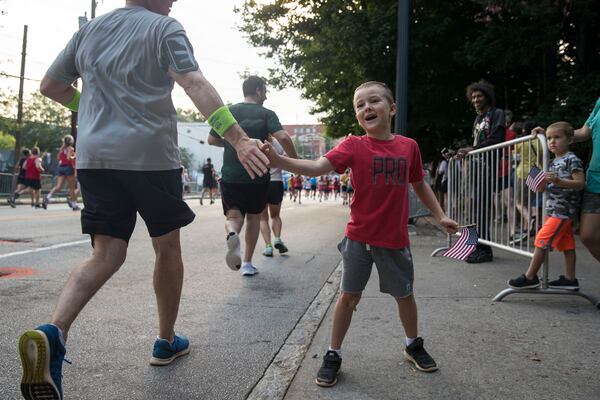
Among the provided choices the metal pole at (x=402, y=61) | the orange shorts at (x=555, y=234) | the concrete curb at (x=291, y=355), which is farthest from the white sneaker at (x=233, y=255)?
the metal pole at (x=402, y=61)

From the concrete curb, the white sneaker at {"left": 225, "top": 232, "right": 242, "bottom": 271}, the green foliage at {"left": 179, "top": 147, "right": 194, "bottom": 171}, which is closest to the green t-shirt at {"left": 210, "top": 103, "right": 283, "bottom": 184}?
the white sneaker at {"left": 225, "top": 232, "right": 242, "bottom": 271}

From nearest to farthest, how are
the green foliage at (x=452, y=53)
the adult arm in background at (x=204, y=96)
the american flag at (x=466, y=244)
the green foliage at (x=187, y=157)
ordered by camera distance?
the adult arm in background at (x=204, y=96), the american flag at (x=466, y=244), the green foliage at (x=452, y=53), the green foliage at (x=187, y=157)

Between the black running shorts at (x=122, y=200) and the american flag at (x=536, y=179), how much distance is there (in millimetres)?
3019

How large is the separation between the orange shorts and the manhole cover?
4.66 meters

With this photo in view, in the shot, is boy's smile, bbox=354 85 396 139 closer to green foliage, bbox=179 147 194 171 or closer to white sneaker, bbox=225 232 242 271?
white sneaker, bbox=225 232 242 271

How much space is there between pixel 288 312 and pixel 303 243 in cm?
473

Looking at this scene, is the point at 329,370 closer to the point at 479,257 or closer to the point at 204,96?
the point at 204,96

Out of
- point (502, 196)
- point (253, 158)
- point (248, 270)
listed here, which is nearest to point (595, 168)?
point (502, 196)

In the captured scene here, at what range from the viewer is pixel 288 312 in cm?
419

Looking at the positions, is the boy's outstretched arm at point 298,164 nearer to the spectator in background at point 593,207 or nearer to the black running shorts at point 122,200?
the black running shorts at point 122,200

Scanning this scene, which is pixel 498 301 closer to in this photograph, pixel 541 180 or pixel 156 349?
pixel 541 180

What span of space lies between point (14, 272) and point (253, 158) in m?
4.16

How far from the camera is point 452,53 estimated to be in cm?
1295

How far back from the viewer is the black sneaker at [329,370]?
2.71 m
